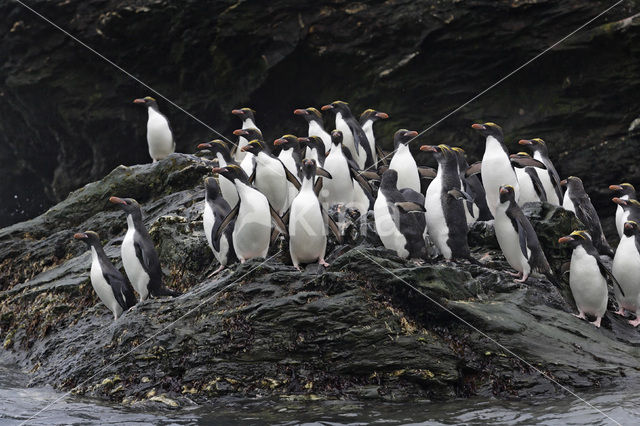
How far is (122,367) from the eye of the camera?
295 inches

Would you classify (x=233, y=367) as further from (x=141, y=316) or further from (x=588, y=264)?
(x=588, y=264)

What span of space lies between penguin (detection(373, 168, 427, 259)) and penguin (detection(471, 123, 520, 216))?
209cm

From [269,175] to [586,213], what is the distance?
502cm

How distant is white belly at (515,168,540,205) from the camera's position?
1160 centimetres

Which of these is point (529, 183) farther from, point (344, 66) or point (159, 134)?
point (159, 134)

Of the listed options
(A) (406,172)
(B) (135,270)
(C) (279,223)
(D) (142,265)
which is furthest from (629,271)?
(B) (135,270)

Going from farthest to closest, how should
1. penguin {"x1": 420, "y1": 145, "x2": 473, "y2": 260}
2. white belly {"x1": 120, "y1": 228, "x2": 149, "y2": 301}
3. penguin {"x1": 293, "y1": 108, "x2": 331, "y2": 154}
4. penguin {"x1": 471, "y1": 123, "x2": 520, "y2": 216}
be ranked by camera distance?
1. penguin {"x1": 293, "y1": 108, "x2": 331, "y2": 154}
2. penguin {"x1": 471, "y1": 123, "x2": 520, "y2": 216}
3. white belly {"x1": 120, "y1": 228, "x2": 149, "y2": 301}
4. penguin {"x1": 420, "y1": 145, "x2": 473, "y2": 260}

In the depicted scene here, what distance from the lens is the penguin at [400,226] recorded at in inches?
344

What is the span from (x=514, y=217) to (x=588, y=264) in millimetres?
1029

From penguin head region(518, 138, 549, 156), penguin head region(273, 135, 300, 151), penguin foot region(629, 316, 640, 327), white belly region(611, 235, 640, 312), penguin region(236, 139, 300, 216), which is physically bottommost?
penguin foot region(629, 316, 640, 327)

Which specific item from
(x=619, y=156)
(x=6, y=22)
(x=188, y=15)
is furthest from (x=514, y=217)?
(x=6, y=22)

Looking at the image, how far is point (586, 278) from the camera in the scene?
8781 mm

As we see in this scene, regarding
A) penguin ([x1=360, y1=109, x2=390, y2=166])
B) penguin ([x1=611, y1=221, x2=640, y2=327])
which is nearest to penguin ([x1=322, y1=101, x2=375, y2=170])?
penguin ([x1=360, y1=109, x2=390, y2=166])

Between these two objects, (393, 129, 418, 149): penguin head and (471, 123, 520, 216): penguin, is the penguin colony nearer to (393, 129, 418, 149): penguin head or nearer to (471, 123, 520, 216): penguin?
(471, 123, 520, 216): penguin
